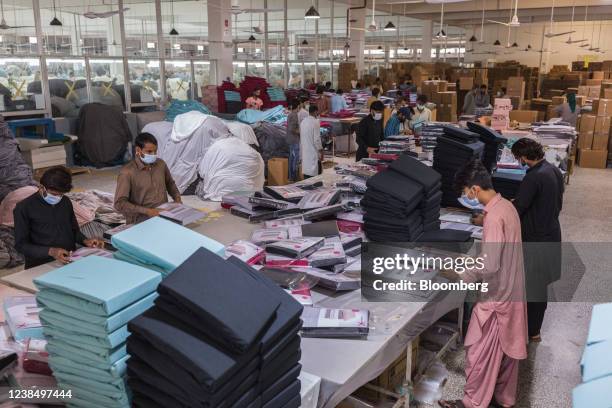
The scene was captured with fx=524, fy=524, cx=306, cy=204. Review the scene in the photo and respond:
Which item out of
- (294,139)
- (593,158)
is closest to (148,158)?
(294,139)

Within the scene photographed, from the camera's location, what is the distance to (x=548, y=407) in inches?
127

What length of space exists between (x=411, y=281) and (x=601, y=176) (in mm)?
9077

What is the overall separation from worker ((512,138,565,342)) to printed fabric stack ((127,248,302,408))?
8.69ft

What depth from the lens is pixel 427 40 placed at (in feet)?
74.7

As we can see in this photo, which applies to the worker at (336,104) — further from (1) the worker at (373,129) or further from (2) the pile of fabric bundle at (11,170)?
(2) the pile of fabric bundle at (11,170)

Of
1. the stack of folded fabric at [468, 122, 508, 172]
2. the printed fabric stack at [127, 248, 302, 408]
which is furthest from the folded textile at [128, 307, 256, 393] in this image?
the stack of folded fabric at [468, 122, 508, 172]

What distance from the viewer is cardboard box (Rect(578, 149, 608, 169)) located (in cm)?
1087

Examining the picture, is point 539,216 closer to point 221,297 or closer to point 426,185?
point 426,185

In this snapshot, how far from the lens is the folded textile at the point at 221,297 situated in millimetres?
1402

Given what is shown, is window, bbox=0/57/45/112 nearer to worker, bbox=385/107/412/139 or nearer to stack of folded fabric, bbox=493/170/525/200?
worker, bbox=385/107/412/139

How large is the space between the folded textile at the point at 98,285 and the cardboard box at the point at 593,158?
11286 millimetres

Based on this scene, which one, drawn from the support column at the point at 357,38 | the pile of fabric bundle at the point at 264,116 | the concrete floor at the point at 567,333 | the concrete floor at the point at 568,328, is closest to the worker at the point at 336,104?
the pile of fabric bundle at the point at 264,116

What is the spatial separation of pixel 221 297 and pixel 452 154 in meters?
3.04

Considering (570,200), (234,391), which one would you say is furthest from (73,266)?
(570,200)
